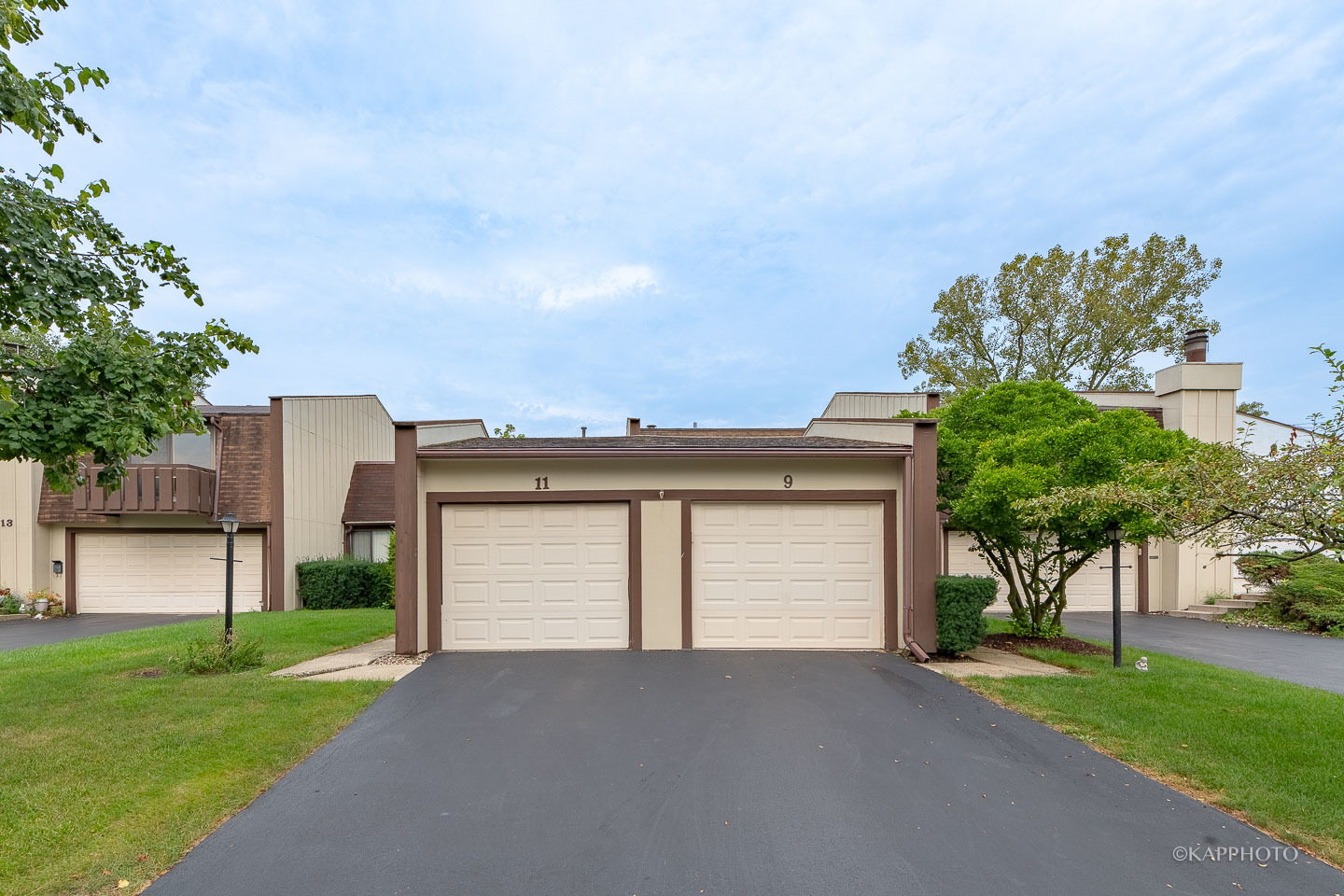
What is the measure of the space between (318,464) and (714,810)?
50.3 feet

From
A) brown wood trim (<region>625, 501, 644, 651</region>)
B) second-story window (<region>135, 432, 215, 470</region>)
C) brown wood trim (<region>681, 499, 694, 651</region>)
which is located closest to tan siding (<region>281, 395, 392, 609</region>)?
second-story window (<region>135, 432, 215, 470</region>)

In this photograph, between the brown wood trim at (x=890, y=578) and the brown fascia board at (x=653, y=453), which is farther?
the brown wood trim at (x=890, y=578)

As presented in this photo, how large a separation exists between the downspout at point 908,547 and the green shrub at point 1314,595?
32.2ft

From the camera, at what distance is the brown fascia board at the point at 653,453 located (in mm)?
8039

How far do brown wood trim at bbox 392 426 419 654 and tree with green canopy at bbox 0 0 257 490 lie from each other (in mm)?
2297

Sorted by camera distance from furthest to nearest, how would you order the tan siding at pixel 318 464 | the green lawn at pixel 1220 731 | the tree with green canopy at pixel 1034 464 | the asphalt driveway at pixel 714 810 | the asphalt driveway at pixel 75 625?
the tan siding at pixel 318 464, the asphalt driveway at pixel 75 625, the tree with green canopy at pixel 1034 464, the green lawn at pixel 1220 731, the asphalt driveway at pixel 714 810

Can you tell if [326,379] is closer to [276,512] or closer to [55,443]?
[276,512]

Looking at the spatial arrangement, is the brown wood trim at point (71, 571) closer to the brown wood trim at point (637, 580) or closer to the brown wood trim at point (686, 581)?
the brown wood trim at point (637, 580)

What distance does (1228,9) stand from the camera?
30.1 feet

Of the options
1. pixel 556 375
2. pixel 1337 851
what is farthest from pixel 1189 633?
pixel 556 375

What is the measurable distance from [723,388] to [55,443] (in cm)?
2473

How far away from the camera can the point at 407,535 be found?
316 inches

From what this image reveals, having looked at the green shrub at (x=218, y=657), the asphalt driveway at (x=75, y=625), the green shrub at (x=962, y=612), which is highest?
the green shrub at (x=962, y=612)

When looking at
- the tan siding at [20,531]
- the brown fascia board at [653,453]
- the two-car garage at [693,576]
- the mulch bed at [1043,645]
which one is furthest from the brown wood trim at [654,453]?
the tan siding at [20,531]
